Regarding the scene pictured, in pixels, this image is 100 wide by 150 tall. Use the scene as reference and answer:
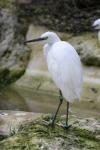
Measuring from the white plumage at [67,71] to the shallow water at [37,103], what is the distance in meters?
4.51

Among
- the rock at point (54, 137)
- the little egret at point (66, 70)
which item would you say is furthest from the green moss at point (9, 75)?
the little egret at point (66, 70)

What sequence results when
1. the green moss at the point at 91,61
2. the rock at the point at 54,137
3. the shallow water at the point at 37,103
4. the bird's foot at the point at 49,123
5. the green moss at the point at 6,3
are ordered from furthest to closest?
the green moss at the point at 6,3 → the green moss at the point at 91,61 → the shallow water at the point at 37,103 → the bird's foot at the point at 49,123 → the rock at the point at 54,137

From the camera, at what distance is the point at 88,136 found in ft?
20.8

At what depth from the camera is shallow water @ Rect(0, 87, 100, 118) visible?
38.2ft

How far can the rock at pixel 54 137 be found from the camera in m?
5.85

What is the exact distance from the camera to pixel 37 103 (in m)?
12.4

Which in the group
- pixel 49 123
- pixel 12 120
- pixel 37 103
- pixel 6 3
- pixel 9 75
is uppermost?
pixel 6 3

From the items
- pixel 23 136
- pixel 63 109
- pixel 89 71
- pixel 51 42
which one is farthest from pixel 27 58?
pixel 23 136

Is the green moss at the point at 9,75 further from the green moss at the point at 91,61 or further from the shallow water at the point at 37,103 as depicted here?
the green moss at the point at 91,61

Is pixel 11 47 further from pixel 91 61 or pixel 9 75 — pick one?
pixel 91 61

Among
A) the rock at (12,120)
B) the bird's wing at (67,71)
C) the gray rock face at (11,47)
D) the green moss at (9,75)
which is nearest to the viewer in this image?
the bird's wing at (67,71)

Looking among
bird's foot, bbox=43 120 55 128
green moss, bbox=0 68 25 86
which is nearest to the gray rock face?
green moss, bbox=0 68 25 86

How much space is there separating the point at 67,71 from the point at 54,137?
2.77ft

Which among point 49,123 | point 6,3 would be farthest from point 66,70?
point 6,3
